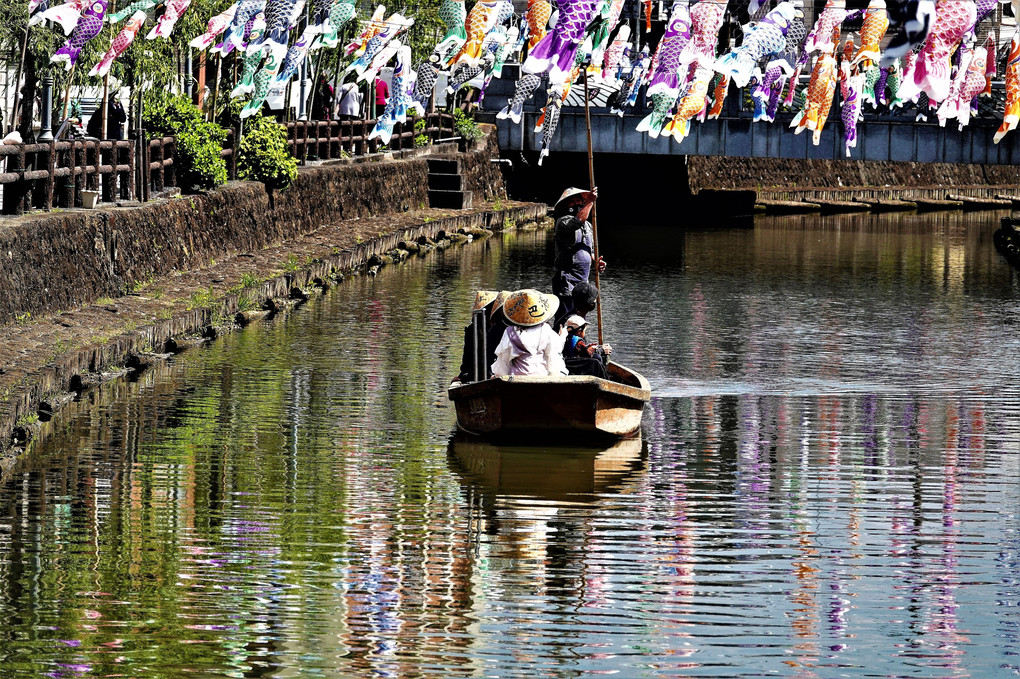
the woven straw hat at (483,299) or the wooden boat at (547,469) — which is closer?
the wooden boat at (547,469)

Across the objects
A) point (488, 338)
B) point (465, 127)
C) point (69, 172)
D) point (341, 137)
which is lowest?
point (488, 338)

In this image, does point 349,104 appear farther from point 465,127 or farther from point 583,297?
point 583,297

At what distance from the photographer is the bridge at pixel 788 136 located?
1752 inches

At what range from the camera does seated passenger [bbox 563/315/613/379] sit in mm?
16984

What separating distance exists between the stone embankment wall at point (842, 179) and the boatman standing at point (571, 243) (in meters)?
41.5

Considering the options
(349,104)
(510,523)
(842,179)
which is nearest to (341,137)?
(349,104)

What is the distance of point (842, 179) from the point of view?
70188 mm

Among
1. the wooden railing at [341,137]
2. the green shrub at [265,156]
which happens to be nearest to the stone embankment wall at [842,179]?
the wooden railing at [341,137]

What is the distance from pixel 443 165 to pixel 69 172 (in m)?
25.1

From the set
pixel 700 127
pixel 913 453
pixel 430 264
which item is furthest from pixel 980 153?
pixel 913 453

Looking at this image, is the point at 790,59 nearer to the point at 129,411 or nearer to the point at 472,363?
the point at 472,363

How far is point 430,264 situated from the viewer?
37.2m

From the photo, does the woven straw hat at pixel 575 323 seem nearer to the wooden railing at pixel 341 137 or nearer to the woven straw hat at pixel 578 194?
the woven straw hat at pixel 578 194

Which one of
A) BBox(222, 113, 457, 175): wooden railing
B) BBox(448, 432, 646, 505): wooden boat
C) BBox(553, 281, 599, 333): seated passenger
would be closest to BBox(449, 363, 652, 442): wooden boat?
BBox(448, 432, 646, 505): wooden boat
